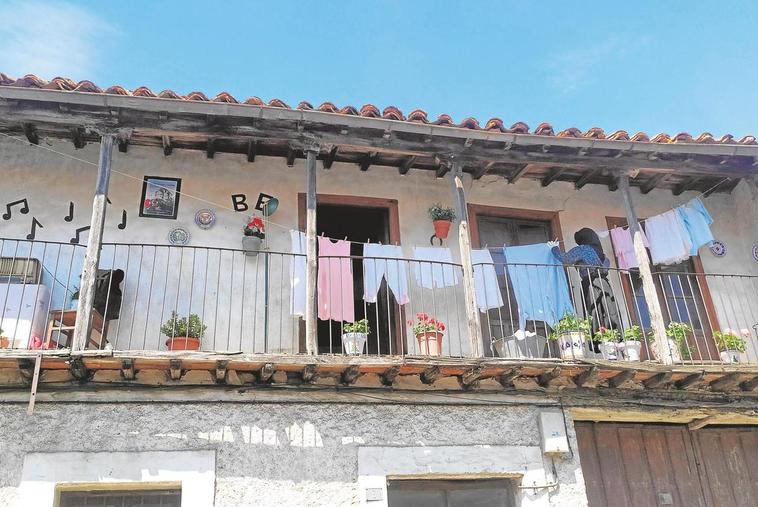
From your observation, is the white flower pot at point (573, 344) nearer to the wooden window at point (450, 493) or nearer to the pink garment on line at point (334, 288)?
the wooden window at point (450, 493)

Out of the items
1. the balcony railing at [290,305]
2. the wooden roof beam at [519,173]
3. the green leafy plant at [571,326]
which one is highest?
the wooden roof beam at [519,173]

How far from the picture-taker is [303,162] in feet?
31.3

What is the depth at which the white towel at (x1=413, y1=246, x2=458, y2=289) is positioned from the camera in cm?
882

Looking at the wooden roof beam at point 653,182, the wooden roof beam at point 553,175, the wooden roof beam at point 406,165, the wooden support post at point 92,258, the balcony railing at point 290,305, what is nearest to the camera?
the wooden support post at point 92,258

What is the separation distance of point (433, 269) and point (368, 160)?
175 centimetres

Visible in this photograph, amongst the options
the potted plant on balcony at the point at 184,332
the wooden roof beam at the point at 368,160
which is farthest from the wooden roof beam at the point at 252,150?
the potted plant on balcony at the point at 184,332

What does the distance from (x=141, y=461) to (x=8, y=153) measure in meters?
4.46

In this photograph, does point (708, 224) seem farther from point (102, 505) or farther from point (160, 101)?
point (102, 505)

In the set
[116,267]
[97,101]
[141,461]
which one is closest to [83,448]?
[141,461]

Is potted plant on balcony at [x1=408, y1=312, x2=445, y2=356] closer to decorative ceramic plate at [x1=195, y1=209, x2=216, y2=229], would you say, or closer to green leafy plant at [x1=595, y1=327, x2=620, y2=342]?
green leafy plant at [x1=595, y1=327, x2=620, y2=342]

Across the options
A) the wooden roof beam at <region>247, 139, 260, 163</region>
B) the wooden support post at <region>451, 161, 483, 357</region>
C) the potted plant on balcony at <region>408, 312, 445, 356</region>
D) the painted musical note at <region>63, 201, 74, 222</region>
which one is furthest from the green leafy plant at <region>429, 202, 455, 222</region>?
the painted musical note at <region>63, 201, 74, 222</region>

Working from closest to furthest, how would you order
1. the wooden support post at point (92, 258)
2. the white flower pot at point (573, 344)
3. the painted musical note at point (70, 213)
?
the wooden support post at point (92, 258) < the white flower pot at point (573, 344) < the painted musical note at point (70, 213)

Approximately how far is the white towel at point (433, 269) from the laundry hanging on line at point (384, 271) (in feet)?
0.60

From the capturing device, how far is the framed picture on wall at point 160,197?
8.88 m
